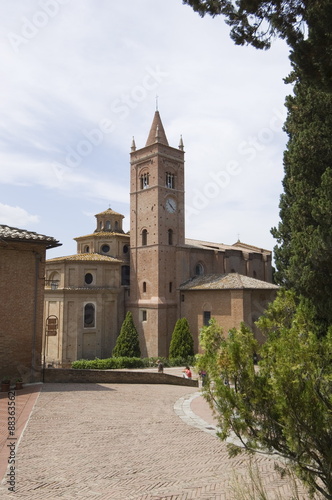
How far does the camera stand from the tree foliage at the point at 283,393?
14.4 feet

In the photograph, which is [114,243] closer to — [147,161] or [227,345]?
[147,161]

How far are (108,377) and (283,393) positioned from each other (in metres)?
13.8

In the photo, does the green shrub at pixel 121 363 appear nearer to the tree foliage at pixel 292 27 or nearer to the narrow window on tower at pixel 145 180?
the narrow window on tower at pixel 145 180

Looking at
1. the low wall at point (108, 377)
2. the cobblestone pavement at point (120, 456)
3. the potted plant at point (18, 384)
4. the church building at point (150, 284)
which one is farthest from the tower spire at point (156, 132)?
the cobblestone pavement at point (120, 456)

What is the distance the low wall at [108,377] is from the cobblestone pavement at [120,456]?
2623 mm

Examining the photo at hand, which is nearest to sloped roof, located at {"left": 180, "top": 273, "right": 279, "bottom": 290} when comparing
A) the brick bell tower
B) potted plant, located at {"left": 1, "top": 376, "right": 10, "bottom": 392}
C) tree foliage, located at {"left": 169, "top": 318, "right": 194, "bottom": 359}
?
the brick bell tower

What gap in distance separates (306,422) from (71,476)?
14.8 feet

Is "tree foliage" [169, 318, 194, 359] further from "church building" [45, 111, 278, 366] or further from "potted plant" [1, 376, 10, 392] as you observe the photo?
"potted plant" [1, 376, 10, 392]

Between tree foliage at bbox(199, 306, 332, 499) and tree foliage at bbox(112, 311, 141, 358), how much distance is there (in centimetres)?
2591

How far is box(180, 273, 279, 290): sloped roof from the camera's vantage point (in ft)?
94.7

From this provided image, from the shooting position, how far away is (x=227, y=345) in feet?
16.1

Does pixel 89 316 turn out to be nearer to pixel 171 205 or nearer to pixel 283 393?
pixel 171 205

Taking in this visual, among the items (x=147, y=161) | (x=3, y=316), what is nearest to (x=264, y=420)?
(x=3, y=316)

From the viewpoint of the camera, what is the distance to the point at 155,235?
1282 inches
